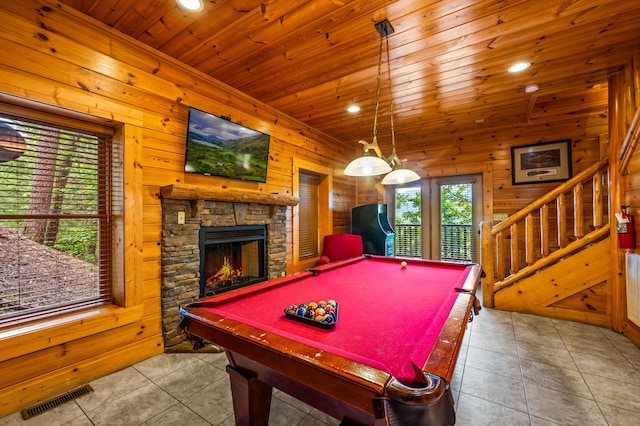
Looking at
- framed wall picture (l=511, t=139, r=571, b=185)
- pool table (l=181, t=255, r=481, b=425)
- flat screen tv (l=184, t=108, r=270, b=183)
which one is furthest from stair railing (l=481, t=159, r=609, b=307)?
flat screen tv (l=184, t=108, r=270, b=183)

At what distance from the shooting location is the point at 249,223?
3164 mm

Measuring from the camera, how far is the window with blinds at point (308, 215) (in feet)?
14.4

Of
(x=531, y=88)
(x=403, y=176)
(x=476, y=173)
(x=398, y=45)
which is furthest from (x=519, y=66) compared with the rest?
(x=476, y=173)

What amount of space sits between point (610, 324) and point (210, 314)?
3.99m

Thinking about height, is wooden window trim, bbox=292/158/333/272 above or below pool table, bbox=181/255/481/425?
above

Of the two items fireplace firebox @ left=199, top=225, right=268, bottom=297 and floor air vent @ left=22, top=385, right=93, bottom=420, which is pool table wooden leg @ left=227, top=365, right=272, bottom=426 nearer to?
floor air vent @ left=22, top=385, right=93, bottom=420

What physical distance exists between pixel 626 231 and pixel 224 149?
13.0ft

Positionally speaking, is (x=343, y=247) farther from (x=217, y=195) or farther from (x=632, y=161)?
(x=632, y=161)

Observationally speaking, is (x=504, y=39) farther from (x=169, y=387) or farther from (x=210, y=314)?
(x=169, y=387)

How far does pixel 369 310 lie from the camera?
1.46 m

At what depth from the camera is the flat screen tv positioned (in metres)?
2.64

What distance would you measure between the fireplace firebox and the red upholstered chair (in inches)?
47.0

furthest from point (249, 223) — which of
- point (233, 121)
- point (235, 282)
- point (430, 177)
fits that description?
point (430, 177)

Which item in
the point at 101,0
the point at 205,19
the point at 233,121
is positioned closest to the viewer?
the point at 101,0
